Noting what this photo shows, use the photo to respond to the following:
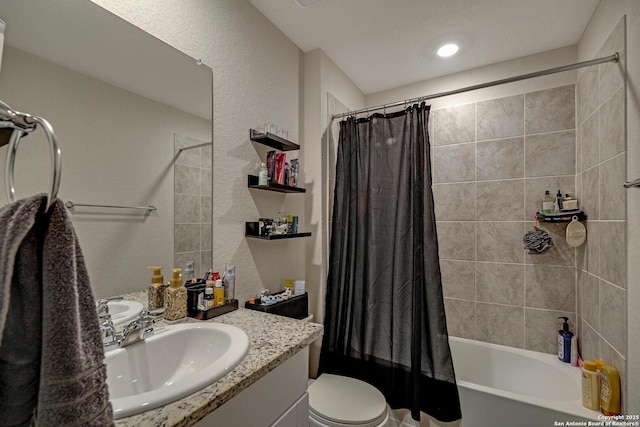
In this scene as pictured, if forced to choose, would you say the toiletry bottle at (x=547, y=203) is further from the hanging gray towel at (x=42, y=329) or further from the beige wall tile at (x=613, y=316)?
the hanging gray towel at (x=42, y=329)

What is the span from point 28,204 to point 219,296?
95 centimetres

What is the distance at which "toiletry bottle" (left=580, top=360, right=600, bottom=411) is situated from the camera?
4.61 ft

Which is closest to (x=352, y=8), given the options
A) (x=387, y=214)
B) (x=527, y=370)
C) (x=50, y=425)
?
(x=387, y=214)

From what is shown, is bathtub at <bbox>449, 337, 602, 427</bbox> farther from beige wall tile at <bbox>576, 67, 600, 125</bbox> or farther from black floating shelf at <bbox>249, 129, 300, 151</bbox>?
black floating shelf at <bbox>249, 129, 300, 151</bbox>

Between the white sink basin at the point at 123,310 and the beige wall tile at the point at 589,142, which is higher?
the beige wall tile at the point at 589,142

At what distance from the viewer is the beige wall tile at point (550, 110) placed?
1.98 meters

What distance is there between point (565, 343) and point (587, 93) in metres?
1.59

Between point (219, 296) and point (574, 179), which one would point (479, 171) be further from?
point (219, 296)

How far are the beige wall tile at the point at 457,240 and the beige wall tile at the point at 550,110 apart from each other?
0.82m

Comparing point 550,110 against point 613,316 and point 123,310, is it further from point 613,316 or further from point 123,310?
point 123,310

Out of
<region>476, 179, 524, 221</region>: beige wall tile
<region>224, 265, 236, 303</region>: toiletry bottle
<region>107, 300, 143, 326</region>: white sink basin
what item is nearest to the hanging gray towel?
<region>107, 300, 143, 326</region>: white sink basin

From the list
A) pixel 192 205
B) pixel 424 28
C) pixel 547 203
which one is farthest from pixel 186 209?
pixel 547 203

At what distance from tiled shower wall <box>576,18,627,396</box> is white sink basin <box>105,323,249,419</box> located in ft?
5.59

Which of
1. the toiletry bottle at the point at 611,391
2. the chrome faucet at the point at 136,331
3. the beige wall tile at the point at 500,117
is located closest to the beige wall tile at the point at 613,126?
the beige wall tile at the point at 500,117
